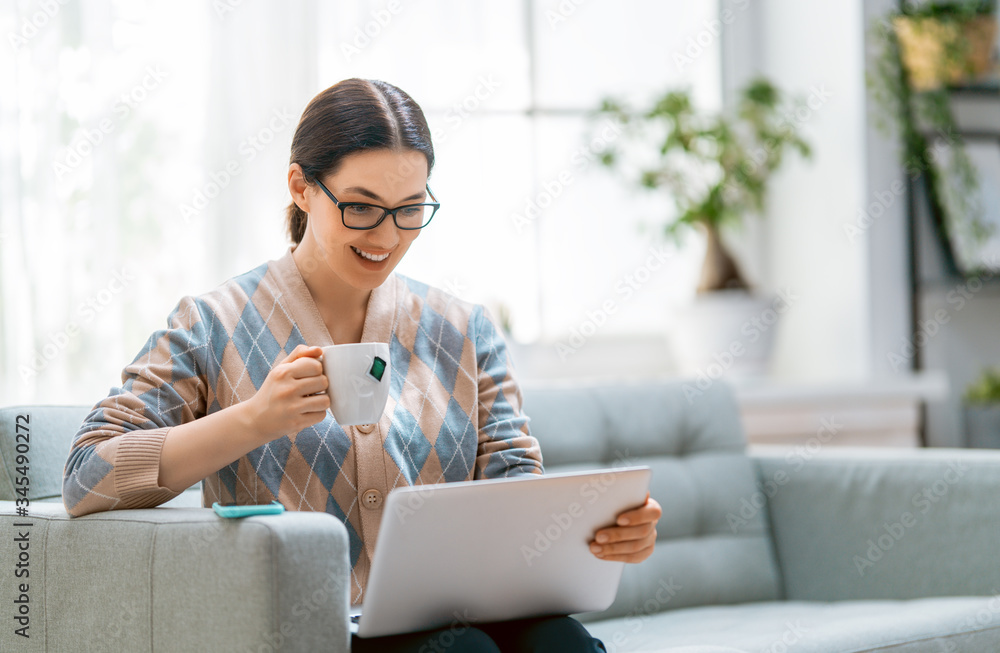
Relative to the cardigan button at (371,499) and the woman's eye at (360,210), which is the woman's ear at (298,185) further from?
the cardigan button at (371,499)

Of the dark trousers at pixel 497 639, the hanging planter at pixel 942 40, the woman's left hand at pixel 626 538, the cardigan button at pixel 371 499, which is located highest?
the hanging planter at pixel 942 40

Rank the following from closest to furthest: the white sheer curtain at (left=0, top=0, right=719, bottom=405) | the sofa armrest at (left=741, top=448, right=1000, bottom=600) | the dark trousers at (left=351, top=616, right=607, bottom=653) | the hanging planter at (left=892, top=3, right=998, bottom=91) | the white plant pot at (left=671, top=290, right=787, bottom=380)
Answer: the dark trousers at (left=351, top=616, right=607, bottom=653) → the sofa armrest at (left=741, top=448, right=1000, bottom=600) → the white sheer curtain at (left=0, top=0, right=719, bottom=405) → the white plant pot at (left=671, top=290, right=787, bottom=380) → the hanging planter at (left=892, top=3, right=998, bottom=91)

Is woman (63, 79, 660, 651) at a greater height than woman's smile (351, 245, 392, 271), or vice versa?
woman's smile (351, 245, 392, 271)

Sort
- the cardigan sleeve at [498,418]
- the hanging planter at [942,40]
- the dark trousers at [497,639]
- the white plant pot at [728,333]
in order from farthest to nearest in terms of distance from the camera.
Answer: the hanging planter at [942,40] < the white plant pot at [728,333] < the cardigan sleeve at [498,418] < the dark trousers at [497,639]

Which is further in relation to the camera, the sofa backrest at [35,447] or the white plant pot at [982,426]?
the white plant pot at [982,426]

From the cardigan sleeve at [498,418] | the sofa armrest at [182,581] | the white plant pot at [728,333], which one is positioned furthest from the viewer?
the white plant pot at [728,333]

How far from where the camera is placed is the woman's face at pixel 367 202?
1239 mm

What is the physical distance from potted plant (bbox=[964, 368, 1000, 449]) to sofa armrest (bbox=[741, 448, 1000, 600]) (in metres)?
1.17

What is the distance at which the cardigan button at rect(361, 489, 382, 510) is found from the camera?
1.24 metres

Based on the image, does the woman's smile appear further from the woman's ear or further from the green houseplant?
the green houseplant

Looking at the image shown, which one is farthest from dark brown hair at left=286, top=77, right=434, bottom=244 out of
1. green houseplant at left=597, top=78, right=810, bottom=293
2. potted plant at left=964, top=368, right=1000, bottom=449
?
potted plant at left=964, top=368, right=1000, bottom=449

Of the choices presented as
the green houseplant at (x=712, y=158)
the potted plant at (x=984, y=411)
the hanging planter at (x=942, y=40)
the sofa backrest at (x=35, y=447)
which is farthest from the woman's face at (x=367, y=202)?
the potted plant at (x=984, y=411)

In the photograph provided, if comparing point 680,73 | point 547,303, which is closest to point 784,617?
point 547,303

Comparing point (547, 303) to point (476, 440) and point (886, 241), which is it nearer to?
point (886, 241)
